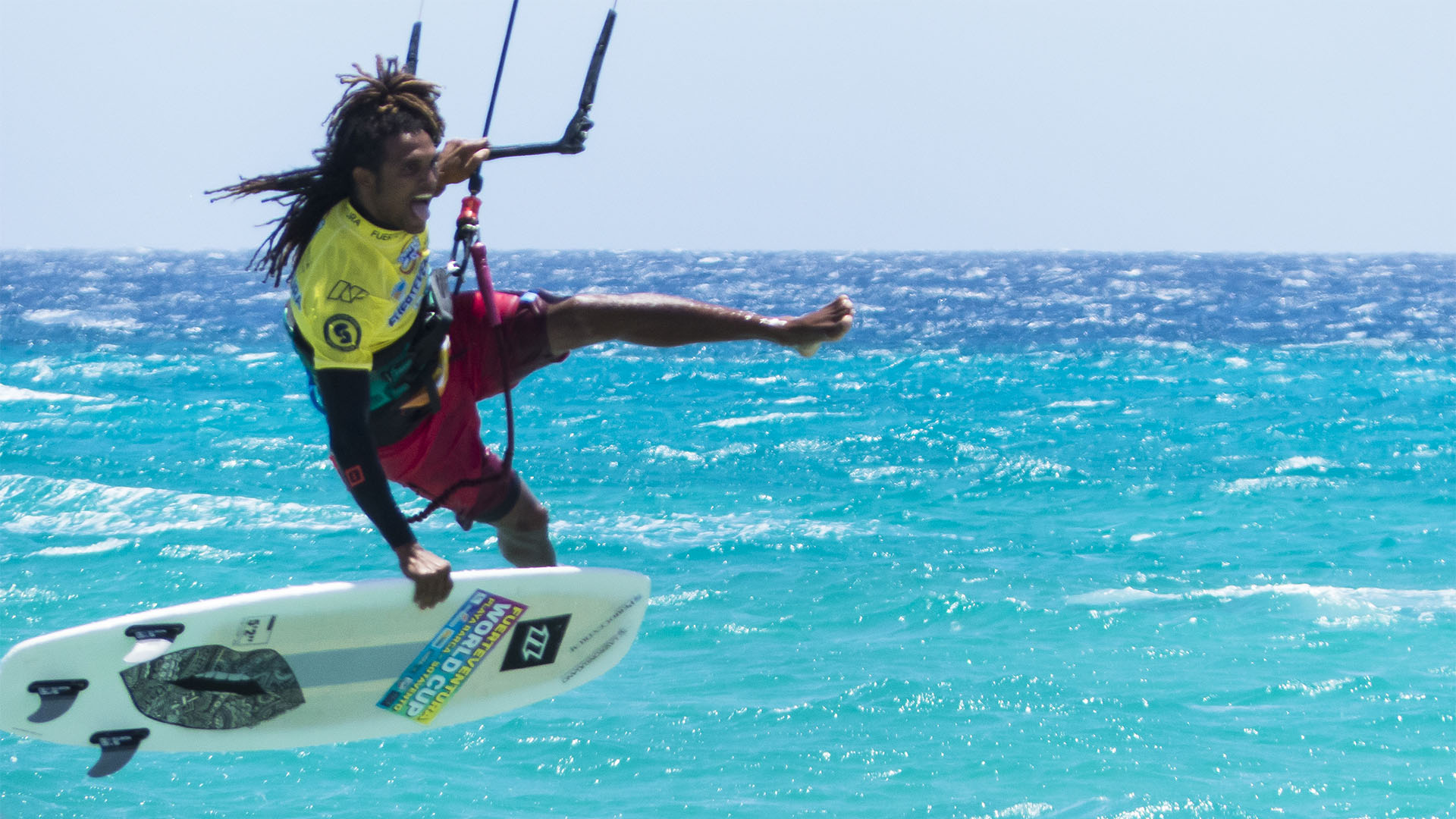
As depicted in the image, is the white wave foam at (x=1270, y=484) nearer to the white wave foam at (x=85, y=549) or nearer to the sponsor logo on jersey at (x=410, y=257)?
the white wave foam at (x=85, y=549)

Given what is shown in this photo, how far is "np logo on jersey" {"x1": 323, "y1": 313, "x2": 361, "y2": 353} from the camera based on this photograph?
340 centimetres

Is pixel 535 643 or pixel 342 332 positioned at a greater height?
pixel 342 332

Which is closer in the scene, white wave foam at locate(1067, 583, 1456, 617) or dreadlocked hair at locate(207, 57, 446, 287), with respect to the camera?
dreadlocked hair at locate(207, 57, 446, 287)

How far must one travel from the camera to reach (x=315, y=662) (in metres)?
4.39

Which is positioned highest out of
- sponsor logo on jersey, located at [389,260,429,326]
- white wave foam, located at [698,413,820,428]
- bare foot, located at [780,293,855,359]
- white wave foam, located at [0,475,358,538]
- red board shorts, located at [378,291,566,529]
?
sponsor logo on jersey, located at [389,260,429,326]

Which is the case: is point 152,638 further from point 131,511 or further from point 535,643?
point 131,511

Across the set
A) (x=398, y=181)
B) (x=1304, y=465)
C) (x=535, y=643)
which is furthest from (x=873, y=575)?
(x=398, y=181)

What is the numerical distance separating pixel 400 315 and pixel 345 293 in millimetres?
203

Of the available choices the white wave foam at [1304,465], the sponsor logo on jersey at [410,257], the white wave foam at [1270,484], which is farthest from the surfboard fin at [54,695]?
the white wave foam at [1304,465]

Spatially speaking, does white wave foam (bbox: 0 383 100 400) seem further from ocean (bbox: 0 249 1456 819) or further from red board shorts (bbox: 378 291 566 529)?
red board shorts (bbox: 378 291 566 529)

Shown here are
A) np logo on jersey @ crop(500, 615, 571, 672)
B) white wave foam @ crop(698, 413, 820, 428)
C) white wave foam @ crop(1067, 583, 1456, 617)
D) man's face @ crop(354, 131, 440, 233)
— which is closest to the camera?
man's face @ crop(354, 131, 440, 233)

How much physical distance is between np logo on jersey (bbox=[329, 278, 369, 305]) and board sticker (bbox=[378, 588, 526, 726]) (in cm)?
124

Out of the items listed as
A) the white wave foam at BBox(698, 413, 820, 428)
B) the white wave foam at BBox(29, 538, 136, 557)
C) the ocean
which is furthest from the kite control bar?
the white wave foam at BBox(698, 413, 820, 428)

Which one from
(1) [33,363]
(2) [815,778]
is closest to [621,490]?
(2) [815,778]
